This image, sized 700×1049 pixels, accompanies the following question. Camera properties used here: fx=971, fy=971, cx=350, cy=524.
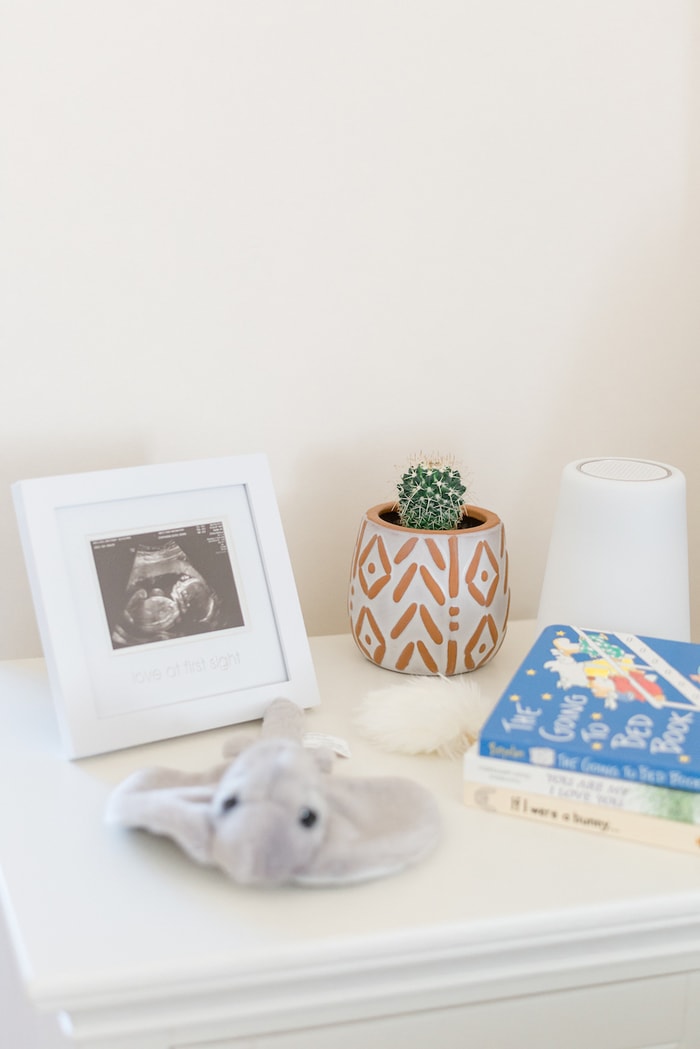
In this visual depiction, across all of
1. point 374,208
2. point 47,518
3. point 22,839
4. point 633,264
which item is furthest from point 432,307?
point 22,839

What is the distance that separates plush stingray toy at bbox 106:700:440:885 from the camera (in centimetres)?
62

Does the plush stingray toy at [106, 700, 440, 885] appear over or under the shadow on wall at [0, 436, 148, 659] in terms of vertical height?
under

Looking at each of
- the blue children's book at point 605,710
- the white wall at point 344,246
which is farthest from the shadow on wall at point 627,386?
the blue children's book at point 605,710

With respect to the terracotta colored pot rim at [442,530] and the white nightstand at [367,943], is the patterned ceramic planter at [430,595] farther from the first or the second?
the white nightstand at [367,943]

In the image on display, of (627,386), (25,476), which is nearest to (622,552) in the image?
(627,386)

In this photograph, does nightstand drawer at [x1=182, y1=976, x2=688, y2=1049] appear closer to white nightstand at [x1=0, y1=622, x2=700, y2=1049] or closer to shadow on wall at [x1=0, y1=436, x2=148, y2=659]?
white nightstand at [x1=0, y1=622, x2=700, y2=1049]

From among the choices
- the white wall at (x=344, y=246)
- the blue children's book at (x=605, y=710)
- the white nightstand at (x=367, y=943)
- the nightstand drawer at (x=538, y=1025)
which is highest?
the white wall at (x=344, y=246)

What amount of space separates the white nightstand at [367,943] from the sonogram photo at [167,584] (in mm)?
158

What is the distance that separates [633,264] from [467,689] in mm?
589

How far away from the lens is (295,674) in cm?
90

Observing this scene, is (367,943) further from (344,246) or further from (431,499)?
(344,246)

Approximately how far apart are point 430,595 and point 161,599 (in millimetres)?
256

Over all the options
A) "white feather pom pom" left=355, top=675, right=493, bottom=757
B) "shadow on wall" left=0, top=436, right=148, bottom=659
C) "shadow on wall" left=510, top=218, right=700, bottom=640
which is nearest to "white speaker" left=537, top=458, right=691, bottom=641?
"white feather pom pom" left=355, top=675, right=493, bottom=757

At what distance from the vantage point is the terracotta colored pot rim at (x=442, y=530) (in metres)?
0.94
